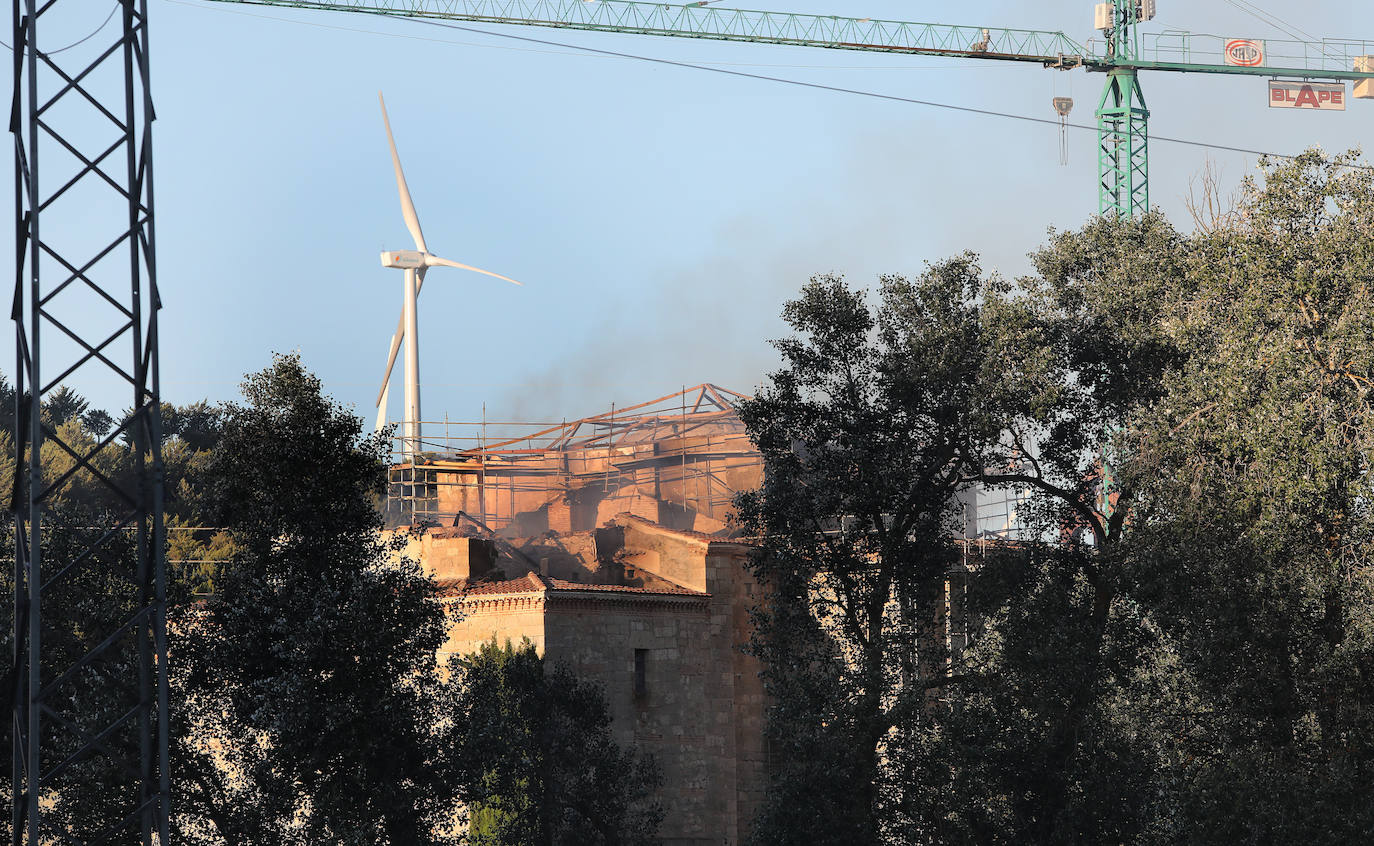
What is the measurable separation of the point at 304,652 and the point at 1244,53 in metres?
54.5

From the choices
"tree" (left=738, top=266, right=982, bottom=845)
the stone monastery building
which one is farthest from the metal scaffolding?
"tree" (left=738, top=266, right=982, bottom=845)

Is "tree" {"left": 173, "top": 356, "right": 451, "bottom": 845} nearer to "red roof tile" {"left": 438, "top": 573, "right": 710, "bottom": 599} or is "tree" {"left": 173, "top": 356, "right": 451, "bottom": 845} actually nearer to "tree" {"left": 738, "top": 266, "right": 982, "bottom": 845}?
"tree" {"left": 738, "top": 266, "right": 982, "bottom": 845}

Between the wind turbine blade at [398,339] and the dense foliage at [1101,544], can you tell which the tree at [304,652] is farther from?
the wind turbine blade at [398,339]

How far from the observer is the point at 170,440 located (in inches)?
2643

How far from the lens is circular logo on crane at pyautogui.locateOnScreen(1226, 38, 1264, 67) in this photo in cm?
6119

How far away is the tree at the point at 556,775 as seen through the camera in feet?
101

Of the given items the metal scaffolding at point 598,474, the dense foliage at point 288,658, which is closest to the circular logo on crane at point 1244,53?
the metal scaffolding at point 598,474

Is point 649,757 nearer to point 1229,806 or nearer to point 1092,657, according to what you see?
point 1092,657

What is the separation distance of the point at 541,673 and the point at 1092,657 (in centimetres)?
1469

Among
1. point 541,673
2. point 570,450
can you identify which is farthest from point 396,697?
point 570,450

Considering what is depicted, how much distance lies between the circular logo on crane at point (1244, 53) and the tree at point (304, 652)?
51094 mm

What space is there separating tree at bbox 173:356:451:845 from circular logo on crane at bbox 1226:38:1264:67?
51094mm

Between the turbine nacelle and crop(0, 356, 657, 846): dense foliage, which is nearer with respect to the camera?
crop(0, 356, 657, 846): dense foliage

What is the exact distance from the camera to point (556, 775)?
31375 millimetres
